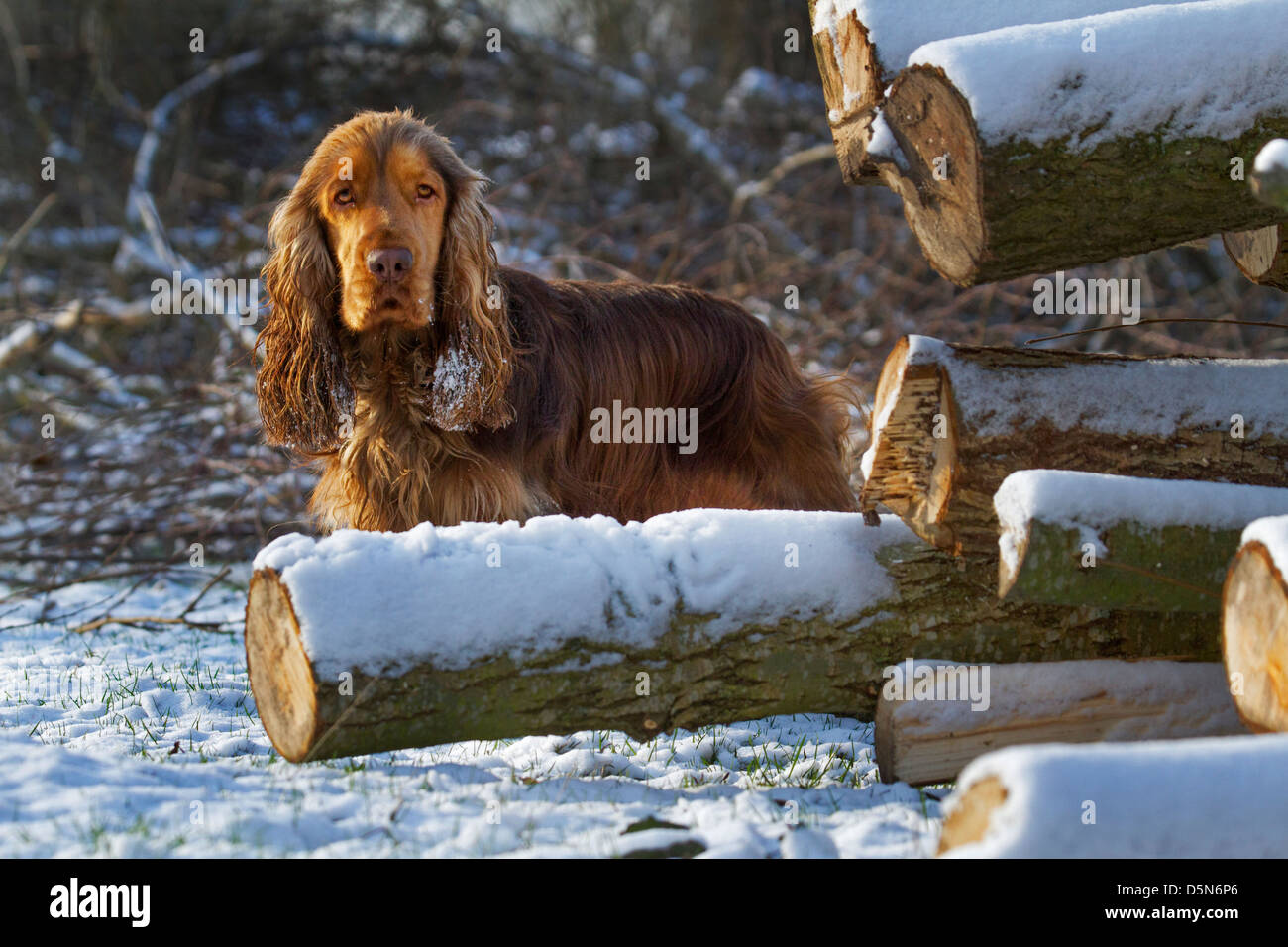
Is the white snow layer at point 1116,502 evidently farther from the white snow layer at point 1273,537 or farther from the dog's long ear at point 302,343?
the dog's long ear at point 302,343

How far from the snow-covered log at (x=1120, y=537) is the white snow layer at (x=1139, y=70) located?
0.81m

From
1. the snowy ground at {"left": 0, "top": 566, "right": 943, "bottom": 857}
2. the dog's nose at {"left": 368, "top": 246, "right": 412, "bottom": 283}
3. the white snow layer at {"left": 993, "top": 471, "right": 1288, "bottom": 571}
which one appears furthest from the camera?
the dog's nose at {"left": 368, "top": 246, "right": 412, "bottom": 283}

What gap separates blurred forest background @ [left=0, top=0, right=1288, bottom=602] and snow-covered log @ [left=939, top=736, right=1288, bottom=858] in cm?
484

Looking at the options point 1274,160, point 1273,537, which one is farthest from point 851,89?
point 1273,537

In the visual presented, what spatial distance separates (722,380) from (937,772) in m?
2.12

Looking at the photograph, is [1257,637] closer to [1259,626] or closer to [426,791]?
[1259,626]

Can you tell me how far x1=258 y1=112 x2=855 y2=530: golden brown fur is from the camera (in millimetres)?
4156

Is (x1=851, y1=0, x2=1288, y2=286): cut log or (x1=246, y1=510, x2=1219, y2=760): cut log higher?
(x1=851, y1=0, x2=1288, y2=286): cut log

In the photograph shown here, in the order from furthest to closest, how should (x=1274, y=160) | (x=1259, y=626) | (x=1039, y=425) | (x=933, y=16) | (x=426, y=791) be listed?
(x=933, y=16)
(x=1039, y=425)
(x=426, y=791)
(x=1259, y=626)
(x=1274, y=160)

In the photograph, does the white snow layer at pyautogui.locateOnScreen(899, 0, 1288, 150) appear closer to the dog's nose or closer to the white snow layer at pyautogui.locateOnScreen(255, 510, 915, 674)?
the white snow layer at pyautogui.locateOnScreen(255, 510, 915, 674)

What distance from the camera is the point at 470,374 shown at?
4188mm

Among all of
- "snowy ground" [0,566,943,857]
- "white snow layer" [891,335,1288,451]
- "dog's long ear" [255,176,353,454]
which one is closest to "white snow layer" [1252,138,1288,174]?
"white snow layer" [891,335,1288,451]

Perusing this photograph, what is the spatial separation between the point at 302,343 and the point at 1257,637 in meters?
3.17

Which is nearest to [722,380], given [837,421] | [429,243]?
[837,421]
